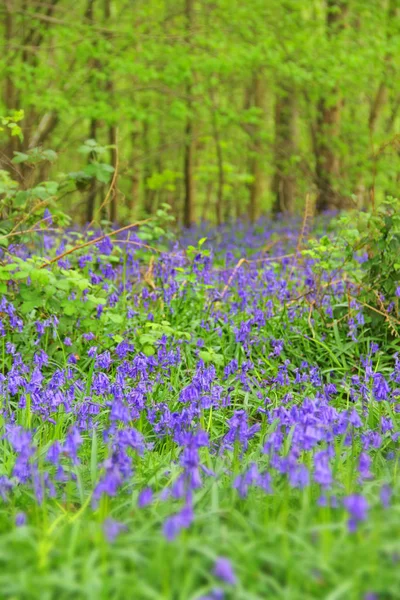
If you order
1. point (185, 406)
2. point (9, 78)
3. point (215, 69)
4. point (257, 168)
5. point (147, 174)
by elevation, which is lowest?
point (147, 174)

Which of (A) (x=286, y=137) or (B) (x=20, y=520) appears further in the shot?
(A) (x=286, y=137)

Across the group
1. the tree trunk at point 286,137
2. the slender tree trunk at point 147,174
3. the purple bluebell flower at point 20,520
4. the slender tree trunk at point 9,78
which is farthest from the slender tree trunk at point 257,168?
the purple bluebell flower at point 20,520

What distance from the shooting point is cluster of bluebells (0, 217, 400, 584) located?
97.0 inches

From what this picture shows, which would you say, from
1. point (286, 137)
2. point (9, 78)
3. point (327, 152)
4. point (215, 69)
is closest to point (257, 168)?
point (286, 137)

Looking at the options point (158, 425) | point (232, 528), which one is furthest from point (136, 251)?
point (232, 528)

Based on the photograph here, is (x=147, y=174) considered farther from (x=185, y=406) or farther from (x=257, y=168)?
(x=185, y=406)

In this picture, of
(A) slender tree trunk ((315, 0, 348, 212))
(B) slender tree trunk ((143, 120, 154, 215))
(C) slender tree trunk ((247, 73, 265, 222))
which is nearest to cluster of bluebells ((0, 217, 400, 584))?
(A) slender tree trunk ((315, 0, 348, 212))

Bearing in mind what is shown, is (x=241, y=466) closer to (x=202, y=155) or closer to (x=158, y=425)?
(x=158, y=425)

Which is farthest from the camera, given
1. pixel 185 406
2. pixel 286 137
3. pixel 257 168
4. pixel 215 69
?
pixel 257 168

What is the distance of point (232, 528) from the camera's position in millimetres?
2396

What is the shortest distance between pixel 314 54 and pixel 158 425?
32.9ft

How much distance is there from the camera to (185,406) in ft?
12.3

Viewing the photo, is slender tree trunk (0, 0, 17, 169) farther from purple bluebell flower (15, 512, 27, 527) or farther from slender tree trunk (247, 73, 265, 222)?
purple bluebell flower (15, 512, 27, 527)

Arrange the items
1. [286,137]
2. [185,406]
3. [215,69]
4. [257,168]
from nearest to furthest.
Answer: [185,406] → [215,69] → [286,137] → [257,168]
